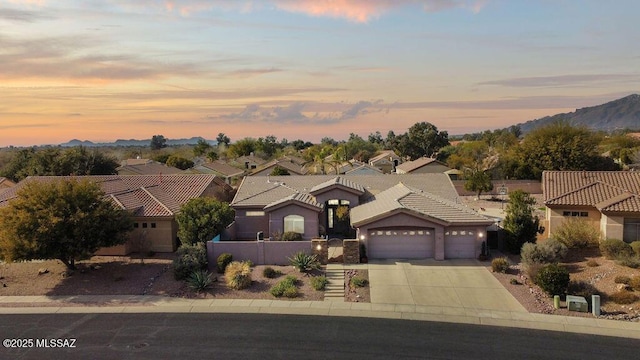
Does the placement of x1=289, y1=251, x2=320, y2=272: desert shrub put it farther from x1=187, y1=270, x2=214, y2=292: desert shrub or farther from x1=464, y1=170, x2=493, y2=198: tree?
x1=464, y1=170, x2=493, y2=198: tree

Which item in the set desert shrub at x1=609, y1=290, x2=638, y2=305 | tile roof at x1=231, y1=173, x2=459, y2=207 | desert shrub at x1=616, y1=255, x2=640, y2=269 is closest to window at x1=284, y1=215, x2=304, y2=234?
tile roof at x1=231, y1=173, x2=459, y2=207

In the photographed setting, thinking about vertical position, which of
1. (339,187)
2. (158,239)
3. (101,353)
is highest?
(339,187)

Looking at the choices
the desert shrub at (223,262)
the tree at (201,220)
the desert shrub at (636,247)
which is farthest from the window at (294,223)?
the desert shrub at (636,247)

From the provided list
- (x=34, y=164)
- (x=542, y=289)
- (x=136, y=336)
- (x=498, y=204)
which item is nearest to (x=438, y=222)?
(x=542, y=289)

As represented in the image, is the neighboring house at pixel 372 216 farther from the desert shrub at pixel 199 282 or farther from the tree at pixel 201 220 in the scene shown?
the desert shrub at pixel 199 282

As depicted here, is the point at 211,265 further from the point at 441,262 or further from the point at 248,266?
the point at 441,262
